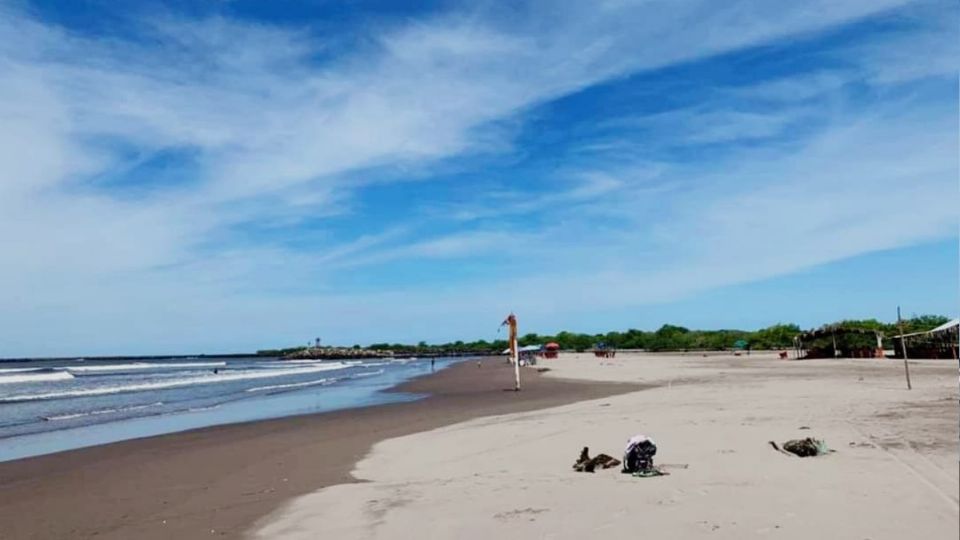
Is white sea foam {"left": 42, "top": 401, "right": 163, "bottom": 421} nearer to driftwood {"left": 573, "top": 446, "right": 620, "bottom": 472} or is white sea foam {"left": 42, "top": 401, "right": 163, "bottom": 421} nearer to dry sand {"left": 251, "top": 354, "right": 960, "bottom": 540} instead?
dry sand {"left": 251, "top": 354, "right": 960, "bottom": 540}

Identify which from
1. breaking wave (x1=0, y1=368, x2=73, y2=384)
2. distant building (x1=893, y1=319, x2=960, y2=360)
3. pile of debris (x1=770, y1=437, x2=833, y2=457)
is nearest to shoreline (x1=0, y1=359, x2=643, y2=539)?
pile of debris (x1=770, y1=437, x2=833, y2=457)

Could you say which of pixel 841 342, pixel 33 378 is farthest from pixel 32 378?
pixel 841 342

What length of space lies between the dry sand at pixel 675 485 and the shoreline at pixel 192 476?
850 mm

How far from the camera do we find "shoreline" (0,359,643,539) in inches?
356

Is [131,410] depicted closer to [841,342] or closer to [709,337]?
[841,342]

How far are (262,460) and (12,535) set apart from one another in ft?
16.9

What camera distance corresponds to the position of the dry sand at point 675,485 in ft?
20.6

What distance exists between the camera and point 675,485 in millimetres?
7996

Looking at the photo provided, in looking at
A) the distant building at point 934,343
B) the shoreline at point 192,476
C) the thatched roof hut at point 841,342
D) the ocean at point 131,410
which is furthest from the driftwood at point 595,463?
the thatched roof hut at point 841,342

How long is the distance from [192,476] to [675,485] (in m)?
8.58

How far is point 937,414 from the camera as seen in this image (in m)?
12.0

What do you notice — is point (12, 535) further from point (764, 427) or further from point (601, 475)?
point (764, 427)

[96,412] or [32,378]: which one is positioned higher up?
[32,378]

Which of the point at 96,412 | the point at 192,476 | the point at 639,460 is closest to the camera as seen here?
the point at 639,460
